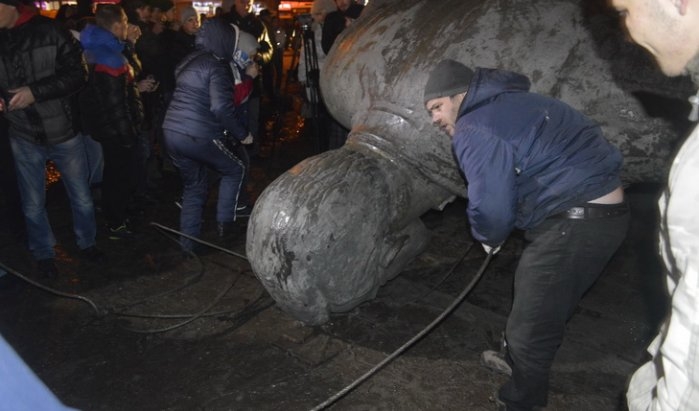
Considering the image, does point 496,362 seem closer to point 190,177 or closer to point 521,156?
point 521,156

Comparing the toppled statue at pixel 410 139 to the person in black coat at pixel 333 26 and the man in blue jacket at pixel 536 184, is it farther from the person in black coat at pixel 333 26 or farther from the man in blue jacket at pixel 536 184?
the person in black coat at pixel 333 26

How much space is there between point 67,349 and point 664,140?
3.69 m

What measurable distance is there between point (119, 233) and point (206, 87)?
1744 mm

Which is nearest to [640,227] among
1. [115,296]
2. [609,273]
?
[609,273]

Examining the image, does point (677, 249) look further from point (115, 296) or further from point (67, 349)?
point (115, 296)

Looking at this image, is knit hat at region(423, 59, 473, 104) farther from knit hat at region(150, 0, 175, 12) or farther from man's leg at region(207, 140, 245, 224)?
knit hat at region(150, 0, 175, 12)

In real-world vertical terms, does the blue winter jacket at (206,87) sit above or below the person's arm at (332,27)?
below

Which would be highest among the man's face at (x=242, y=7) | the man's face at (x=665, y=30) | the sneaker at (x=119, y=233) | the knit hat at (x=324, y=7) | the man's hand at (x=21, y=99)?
the man's face at (x=665, y=30)

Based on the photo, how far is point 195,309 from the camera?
12.7 feet

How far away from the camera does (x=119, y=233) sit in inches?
198

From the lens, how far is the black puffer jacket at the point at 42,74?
3.79 m

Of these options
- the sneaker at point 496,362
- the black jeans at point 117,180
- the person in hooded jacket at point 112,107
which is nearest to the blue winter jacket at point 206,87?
the person in hooded jacket at point 112,107

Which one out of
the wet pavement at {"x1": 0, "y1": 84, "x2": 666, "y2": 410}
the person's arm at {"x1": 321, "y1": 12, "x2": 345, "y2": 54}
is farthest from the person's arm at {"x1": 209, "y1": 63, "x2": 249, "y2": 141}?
the person's arm at {"x1": 321, "y1": 12, "x2": 345, "y2": 54}

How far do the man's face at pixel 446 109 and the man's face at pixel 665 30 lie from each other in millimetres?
1252
